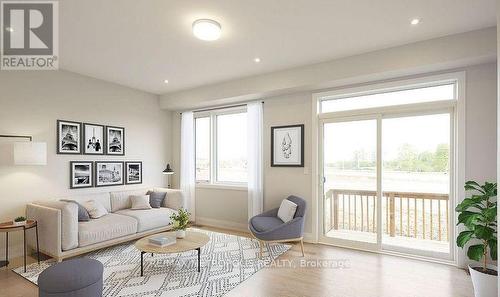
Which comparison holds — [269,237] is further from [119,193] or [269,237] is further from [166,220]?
[119,193]

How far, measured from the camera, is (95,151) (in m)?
4.72

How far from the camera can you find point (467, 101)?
3332 mm

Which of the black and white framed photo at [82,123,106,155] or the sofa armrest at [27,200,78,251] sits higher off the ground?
the black and white framed photo at [82,123,106,155]

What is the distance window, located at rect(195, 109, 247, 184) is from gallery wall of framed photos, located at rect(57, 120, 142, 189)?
1357 mm

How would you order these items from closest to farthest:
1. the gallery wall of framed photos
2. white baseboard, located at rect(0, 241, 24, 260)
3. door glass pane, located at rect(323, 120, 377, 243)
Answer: white baseboard, located at rect(0, 241, 24, 260) < door glass pane, located at rect(323, 120, 377, 243) < the gallery wall of framed photos

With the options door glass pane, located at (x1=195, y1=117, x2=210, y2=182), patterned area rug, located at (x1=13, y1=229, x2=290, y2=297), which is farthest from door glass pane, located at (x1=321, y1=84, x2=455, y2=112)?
door glass pane, located at (x1=195, y1=117, x2=210, y2=182)

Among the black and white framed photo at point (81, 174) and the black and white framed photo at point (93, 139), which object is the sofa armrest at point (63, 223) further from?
the black and white framed photo at point (93, 139)

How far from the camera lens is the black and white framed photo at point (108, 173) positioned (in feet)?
15.6

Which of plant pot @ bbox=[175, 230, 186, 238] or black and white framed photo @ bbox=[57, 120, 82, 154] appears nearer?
plant pot @ bbox=[175, 230, 186, 238]

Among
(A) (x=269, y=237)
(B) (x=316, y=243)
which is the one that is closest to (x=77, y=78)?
(A) (x=269, y=237)

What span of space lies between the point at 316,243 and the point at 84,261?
3.29m

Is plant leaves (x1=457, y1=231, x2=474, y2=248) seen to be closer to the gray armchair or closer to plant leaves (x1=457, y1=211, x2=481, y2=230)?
plant leaves (x1=457, y1=211, x2=481, y2=230)

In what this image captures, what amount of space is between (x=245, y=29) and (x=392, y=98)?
2.43 metres

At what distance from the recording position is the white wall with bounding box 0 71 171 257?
371cm
